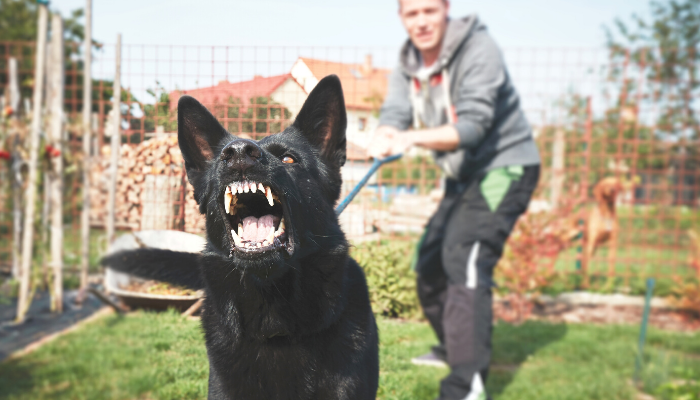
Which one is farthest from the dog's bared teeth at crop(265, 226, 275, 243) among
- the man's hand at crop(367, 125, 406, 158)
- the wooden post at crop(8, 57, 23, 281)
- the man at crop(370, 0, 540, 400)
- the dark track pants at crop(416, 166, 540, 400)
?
the wooden post at crop(8, 57, 23, 281)

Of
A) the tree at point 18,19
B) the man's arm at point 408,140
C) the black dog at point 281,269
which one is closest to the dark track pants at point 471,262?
the man's arm at point 408,140

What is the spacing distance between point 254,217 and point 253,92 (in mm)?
382

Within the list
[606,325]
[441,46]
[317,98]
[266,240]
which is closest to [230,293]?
[266,240]

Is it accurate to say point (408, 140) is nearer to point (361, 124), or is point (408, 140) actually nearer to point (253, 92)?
point (361, 124)

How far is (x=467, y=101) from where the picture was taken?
254 centimetres

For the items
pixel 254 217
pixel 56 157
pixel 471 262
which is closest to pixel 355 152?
pixel 254 217

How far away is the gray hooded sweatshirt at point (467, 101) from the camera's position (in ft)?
8.36

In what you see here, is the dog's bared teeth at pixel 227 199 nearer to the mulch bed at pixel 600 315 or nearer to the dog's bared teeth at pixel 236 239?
the dog's bared teeth at pixel 236 239

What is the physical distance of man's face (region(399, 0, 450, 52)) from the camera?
8.89 ft

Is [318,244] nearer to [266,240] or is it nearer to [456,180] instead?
[266,240]

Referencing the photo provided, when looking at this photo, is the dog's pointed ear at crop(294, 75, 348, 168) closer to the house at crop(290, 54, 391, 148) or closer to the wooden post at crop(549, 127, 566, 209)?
the house at crop(290, 54, 391, 148)

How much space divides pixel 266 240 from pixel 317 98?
425mm

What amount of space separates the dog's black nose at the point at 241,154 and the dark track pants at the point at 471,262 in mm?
1730

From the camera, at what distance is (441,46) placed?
2.80 meters
